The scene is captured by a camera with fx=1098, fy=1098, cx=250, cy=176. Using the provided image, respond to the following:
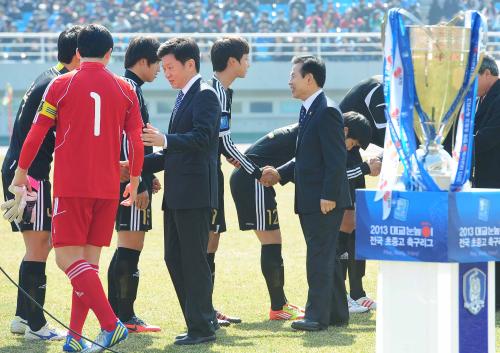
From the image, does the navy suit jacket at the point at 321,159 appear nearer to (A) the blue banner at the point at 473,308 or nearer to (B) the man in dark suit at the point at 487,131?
(B) the man in dark suit at the point at 487,131

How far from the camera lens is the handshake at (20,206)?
5.82 m

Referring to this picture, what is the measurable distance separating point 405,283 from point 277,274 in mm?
2805

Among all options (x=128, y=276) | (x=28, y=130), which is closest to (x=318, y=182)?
(x=128, y=276)

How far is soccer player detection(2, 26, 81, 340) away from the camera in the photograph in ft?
20.9

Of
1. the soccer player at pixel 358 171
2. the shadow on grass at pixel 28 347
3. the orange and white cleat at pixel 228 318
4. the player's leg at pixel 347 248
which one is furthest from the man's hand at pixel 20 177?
the player's leg at pixel 347 248

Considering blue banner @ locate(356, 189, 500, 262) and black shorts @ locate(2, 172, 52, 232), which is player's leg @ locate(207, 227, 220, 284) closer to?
black shorts @ locate(2, 172, 52, 232)

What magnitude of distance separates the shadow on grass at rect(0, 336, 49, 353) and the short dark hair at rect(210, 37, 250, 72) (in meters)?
2.10

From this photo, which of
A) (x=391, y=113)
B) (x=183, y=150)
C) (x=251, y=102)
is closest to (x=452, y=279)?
(x=391, y=113)

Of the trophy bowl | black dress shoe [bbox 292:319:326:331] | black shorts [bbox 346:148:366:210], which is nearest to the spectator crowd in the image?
black shorts [bbox 346:148:366:210]

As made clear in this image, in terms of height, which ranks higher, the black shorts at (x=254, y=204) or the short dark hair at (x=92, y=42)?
the short dark hair at (x=92, y=42)

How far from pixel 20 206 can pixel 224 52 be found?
1912mm

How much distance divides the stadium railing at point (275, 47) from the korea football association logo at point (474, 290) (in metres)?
27.3

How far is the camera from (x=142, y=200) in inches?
259

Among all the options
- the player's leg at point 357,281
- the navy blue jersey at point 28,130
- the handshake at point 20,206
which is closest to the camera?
the handshake at point 20,206
